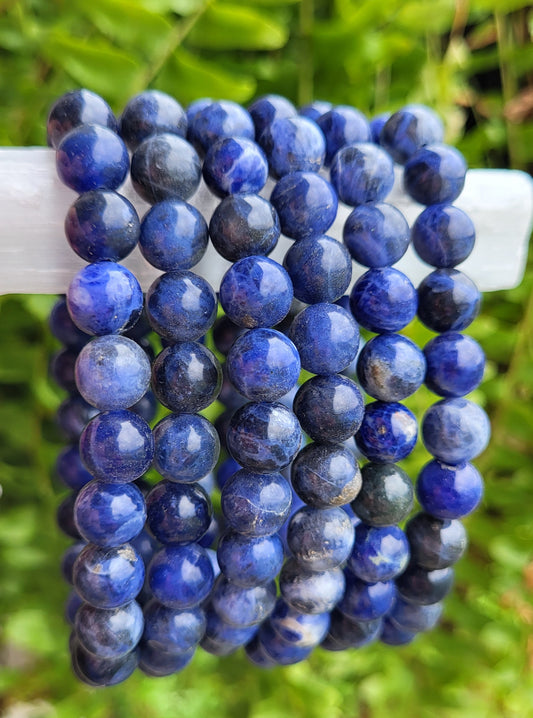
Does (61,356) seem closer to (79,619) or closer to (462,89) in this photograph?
(79,619)

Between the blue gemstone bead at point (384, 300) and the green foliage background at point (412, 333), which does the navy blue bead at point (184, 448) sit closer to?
the blue gemstone bead at point (384, 300)

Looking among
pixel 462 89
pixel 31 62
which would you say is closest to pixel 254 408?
pixel 31 62

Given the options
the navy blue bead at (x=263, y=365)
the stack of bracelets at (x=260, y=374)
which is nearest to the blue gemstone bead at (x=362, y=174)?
the stack of bracelets at (x=260, y=374)

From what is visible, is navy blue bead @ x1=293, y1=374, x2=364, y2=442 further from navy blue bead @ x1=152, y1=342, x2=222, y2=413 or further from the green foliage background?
the green foliage background

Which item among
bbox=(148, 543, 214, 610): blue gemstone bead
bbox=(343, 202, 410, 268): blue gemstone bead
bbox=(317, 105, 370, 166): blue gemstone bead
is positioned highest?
bbox=(317, 105, 370, 166): blue gemstone bead

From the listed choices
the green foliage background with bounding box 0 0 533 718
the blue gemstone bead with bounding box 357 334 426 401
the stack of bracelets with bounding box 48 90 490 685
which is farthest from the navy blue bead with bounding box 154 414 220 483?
the green foliage background with bounding box 0 0 533 718
